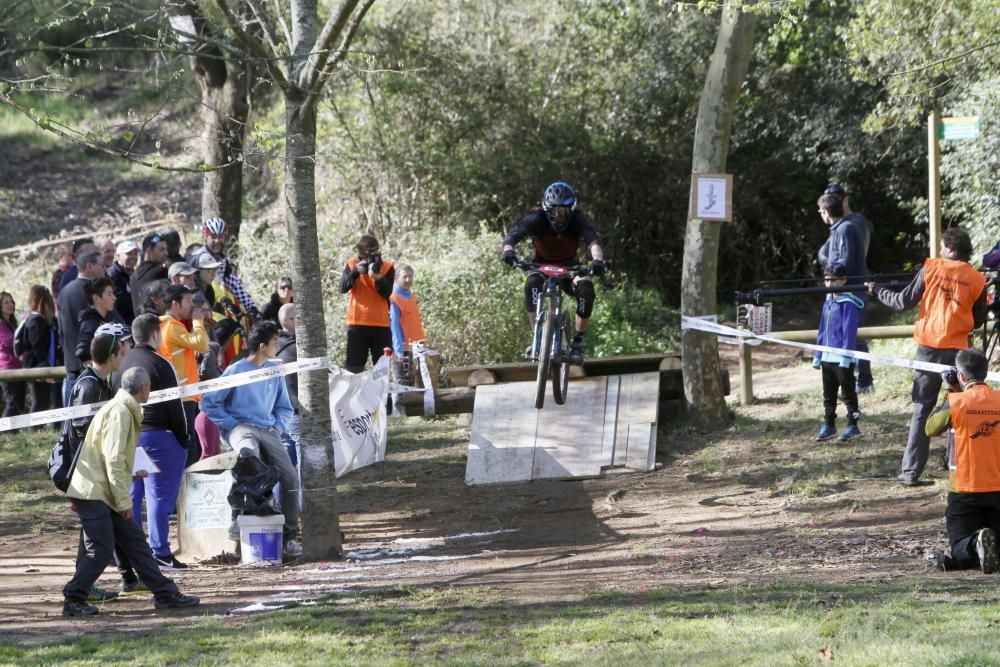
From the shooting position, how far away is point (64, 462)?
781cm

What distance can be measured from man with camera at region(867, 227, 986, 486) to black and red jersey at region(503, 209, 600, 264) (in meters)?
2.97

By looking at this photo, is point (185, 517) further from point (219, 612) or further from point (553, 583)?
point (553, 583)

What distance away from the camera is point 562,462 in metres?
11.5

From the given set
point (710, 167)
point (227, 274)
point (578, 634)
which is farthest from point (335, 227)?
point (578, 634)

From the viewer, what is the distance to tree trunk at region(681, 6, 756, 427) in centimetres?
1212

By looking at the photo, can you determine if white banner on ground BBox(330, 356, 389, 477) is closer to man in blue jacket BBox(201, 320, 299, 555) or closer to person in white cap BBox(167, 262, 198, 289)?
man in blue jacket BBox(201, 320, 299, 555)

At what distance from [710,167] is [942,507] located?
442cm

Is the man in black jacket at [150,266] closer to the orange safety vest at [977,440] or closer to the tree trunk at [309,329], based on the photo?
the tree trunk at [309,329]

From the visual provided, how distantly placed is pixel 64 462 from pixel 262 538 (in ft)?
6.24

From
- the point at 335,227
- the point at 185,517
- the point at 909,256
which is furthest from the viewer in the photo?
the point at 909,256

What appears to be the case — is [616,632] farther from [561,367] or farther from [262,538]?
[561,367]

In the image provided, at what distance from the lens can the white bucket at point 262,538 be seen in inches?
362

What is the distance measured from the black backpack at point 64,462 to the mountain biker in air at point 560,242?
411cm

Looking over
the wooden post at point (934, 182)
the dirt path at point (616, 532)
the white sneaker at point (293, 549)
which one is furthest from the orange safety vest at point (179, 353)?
the wooden post at point (934, 182)
